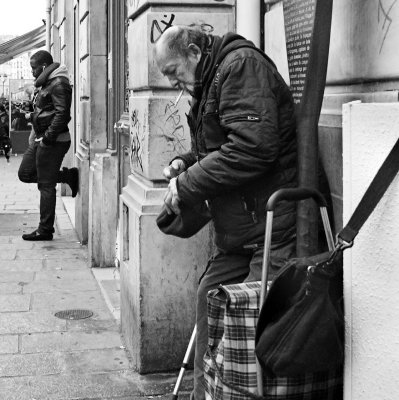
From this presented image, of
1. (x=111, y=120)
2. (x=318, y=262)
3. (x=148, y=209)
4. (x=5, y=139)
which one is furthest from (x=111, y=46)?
(x=5, y=139)

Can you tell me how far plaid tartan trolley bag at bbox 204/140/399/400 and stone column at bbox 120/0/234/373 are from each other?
6.23 ft

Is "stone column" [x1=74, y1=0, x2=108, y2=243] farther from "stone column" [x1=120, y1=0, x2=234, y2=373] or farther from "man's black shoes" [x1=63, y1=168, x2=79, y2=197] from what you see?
"stone column" [x1=120, y1=0, x2=234, y2=373]

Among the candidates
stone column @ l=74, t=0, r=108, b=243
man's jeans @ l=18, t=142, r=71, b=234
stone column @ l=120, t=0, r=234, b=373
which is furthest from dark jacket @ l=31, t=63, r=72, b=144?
stone column @ l=120, t=0, r=234, b=373

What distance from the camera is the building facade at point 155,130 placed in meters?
3.12

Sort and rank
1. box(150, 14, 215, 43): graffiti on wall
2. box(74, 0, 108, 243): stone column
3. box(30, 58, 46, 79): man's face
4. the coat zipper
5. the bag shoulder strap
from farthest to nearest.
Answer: box(30, 58, 46, 79): man's face → box(74, 0, 108, 243): stone column → box(150, 14, 215, 43): graffiti on wall → the coat zipper → the bag shoulder strap

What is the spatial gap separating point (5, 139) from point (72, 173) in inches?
547

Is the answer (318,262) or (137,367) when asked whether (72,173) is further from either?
(318,262)

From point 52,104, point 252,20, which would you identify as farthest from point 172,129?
point 52,104

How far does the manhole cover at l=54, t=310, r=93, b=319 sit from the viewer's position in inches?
251

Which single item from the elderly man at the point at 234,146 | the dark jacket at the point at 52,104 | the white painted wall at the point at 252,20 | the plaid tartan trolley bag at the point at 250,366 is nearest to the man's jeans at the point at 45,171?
the dark jacket at the point at 52,104

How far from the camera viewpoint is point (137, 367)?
201 inches

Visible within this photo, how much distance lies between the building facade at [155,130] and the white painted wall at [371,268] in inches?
0.5

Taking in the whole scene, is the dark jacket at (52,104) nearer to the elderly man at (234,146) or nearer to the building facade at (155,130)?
the building facade at (155,130)

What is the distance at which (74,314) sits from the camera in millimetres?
6465
